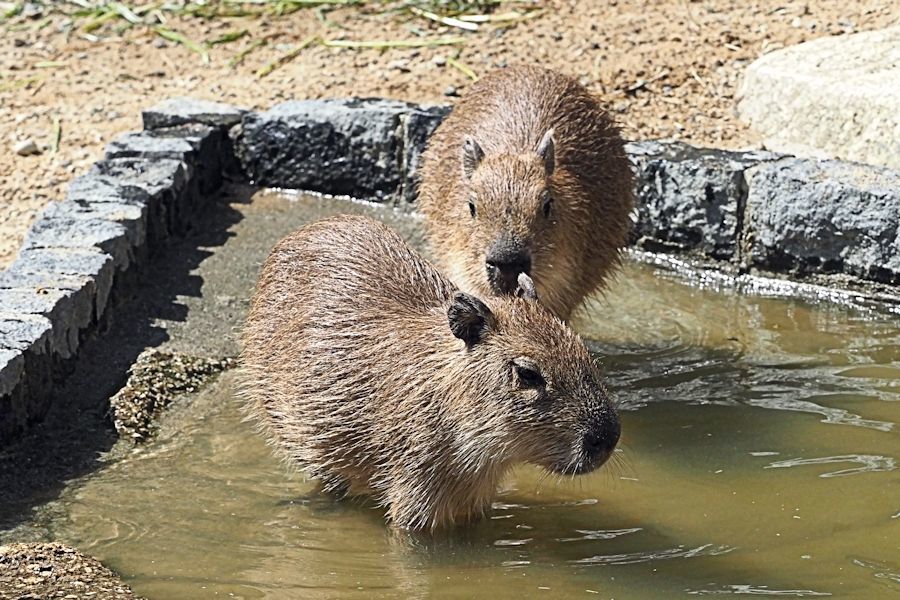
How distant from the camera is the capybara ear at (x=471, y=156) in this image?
19.5 ft

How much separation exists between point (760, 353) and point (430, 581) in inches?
Answer: 102

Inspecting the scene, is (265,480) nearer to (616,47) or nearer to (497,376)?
(497,376)

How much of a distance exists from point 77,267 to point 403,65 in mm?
3445

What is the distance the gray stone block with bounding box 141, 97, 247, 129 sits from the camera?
8219 millimetres

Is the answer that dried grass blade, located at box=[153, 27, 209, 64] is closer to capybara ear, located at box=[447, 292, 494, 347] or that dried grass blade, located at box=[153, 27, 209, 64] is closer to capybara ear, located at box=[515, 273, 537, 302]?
capybara ear, located at box=[515, 273, 537, 302]

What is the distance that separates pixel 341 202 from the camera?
8.17m

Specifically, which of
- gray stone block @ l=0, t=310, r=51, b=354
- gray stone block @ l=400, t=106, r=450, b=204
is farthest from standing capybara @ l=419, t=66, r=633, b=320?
gray stone block @ l=0, t=310, r=51, b=354

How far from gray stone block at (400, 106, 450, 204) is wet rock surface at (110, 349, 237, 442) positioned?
2238mm

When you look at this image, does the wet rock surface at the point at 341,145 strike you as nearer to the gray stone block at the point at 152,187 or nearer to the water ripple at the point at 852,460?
the gray stone block at the point at 152,187

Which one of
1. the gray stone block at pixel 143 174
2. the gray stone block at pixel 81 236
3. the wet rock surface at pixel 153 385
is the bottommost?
the wet rock surface at pixel 153 385

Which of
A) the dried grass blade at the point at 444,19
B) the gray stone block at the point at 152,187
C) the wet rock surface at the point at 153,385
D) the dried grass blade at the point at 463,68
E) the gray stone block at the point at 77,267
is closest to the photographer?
the wet rock surface at the point at 153,385

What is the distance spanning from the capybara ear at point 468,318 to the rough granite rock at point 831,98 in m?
3.58

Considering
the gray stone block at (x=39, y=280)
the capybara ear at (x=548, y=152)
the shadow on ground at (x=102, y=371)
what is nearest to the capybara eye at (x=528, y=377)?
the capybara ear at (x=548, y=152)

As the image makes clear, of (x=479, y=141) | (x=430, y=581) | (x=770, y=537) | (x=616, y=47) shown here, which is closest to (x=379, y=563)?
(x=430, y=581)
